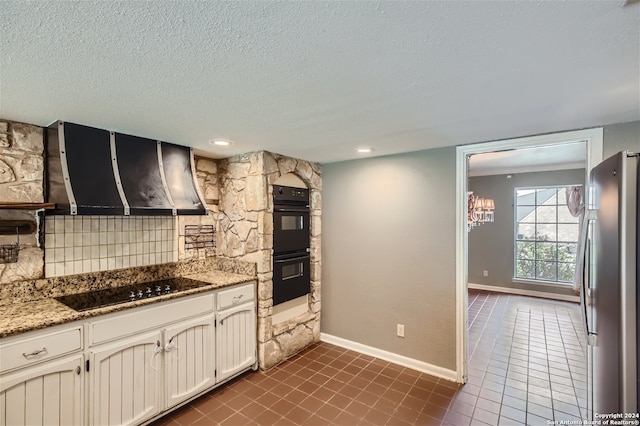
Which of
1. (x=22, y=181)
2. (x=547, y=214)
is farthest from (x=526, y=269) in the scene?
(x=22, y=181)

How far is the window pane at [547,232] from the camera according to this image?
18.6ft

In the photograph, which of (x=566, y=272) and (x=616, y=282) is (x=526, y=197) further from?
(x=616, y=282)

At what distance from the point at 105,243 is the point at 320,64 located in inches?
91.3

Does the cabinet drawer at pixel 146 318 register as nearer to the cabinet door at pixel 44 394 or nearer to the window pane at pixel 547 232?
the cabinet door at pixel 44 394

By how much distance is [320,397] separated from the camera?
2.55 m

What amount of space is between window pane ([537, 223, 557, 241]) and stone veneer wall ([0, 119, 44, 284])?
Result: 7090 mm

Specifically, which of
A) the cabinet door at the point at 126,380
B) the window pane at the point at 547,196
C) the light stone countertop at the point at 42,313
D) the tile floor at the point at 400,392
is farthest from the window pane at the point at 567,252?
the cabinet door at the point at 126,380

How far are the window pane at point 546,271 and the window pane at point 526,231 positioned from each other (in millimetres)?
511

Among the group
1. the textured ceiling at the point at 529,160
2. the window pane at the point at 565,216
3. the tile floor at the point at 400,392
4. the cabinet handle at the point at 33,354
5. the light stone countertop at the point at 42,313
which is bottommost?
the tile floor at the point at 400,392

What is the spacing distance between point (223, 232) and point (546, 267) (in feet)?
18.9

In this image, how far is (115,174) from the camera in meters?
2.28

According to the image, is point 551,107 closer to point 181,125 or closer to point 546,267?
point 181,125

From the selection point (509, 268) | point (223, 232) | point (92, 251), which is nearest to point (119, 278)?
point (92, 251)

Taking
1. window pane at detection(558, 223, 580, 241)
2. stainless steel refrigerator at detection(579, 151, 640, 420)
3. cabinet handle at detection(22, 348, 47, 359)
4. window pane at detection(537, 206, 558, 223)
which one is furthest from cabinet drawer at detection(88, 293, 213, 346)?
window pane at detection(558, 223, 580, 241)
